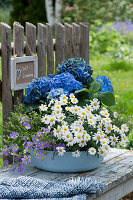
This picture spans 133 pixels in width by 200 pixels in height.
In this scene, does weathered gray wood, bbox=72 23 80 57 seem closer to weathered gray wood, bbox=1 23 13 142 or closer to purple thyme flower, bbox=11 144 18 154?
weathered gray wood, bbox=1 23 13 142

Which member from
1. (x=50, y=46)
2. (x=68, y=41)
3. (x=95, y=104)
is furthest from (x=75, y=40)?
(x=95, y=104)

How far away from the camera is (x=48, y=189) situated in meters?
2.12

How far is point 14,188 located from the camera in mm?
2094

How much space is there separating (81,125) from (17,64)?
87 cm

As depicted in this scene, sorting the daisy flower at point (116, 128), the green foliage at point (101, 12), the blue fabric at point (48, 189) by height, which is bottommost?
the blue fabric at point (48, 189)

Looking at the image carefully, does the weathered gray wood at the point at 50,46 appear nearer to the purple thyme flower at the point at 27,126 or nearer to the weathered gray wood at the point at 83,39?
the weathered gray wood at the point at 83,39

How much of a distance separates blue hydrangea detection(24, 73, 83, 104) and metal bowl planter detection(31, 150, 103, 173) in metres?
0.40

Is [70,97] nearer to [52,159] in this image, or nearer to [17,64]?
[52,159]

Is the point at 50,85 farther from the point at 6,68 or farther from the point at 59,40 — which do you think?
the point at 59,40

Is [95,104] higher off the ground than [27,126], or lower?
higher

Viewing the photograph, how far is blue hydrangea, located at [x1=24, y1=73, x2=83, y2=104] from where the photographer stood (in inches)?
101

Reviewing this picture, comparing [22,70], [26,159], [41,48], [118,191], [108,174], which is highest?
[41,48]

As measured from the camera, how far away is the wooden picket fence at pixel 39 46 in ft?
9.37

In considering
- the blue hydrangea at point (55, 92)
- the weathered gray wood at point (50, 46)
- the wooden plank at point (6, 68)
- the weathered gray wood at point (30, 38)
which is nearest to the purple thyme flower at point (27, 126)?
the blue hydrangea at point (55, 92)
